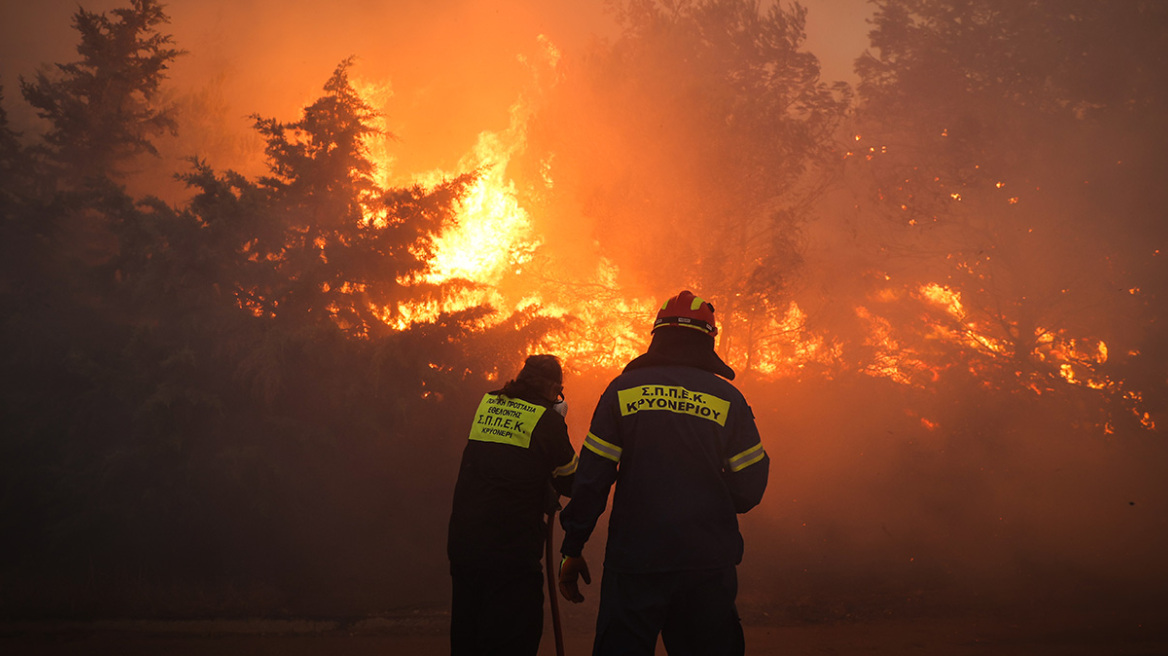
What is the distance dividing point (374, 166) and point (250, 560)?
6.76 metres

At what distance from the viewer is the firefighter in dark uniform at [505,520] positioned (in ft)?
13.7

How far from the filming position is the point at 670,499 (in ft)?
11.8

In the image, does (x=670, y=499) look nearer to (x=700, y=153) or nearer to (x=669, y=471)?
(x=669, y=471)

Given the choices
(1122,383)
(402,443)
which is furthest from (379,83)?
(1122,383)

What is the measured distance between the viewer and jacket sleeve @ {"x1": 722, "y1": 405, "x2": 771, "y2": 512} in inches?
146

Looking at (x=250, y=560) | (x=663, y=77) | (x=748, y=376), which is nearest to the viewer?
(x=250, y=560)

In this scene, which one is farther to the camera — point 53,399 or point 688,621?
point 53,399

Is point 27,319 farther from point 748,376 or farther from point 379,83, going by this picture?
point 748,376

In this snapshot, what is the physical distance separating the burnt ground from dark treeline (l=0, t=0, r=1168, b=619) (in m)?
0.48

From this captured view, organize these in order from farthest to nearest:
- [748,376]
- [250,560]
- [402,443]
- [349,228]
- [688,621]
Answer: [748,376], [349,228], [402,443], [250,560], [688,621]

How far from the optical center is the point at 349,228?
11.4 m

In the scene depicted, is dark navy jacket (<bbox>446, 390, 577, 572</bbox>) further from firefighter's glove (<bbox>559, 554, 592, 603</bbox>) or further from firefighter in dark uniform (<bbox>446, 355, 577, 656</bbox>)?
firefighter's glove (<bbox>559, 554, 592, 603</bbox>)

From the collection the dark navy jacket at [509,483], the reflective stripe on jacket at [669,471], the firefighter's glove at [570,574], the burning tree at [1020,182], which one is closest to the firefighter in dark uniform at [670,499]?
the reflective stripe on jacket at [669,471]

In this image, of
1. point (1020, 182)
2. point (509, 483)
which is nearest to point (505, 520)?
point (509, 483)
